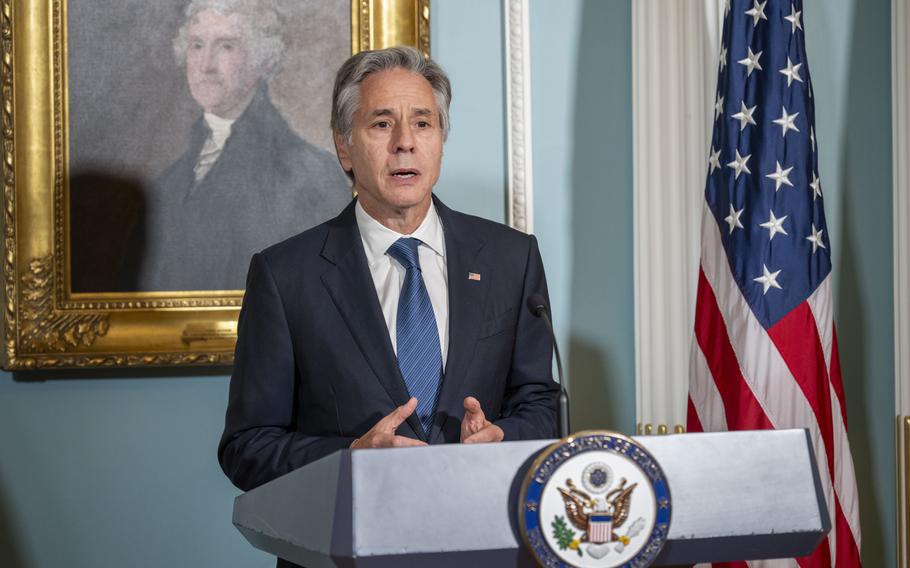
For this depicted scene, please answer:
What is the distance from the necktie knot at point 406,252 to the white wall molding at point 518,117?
1037mm

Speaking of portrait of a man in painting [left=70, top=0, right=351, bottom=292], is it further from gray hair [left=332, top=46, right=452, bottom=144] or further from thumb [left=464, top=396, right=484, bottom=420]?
thumb [left=464, top=396, right=484, bottom=420]

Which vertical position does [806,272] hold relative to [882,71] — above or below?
below

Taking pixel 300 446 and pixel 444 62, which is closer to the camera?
pixel 300 446

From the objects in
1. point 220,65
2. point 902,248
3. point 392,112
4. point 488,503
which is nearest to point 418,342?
point 392,112

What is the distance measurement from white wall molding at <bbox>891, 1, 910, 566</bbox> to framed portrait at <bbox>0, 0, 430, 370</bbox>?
147cm

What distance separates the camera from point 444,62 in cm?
324

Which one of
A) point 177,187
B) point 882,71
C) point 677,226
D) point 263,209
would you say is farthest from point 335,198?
point 882,71

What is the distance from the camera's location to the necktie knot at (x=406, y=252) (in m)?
2.21

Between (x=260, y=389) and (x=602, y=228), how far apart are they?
1.55 metres

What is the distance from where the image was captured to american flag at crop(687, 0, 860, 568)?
9.37ft

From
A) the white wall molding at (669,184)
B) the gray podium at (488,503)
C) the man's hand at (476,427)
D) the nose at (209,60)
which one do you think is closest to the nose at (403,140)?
the man's hand at (476,427)

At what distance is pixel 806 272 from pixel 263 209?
5.20 feet

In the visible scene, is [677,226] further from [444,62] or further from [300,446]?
[300,446]

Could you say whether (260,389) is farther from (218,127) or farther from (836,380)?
(836,380)
